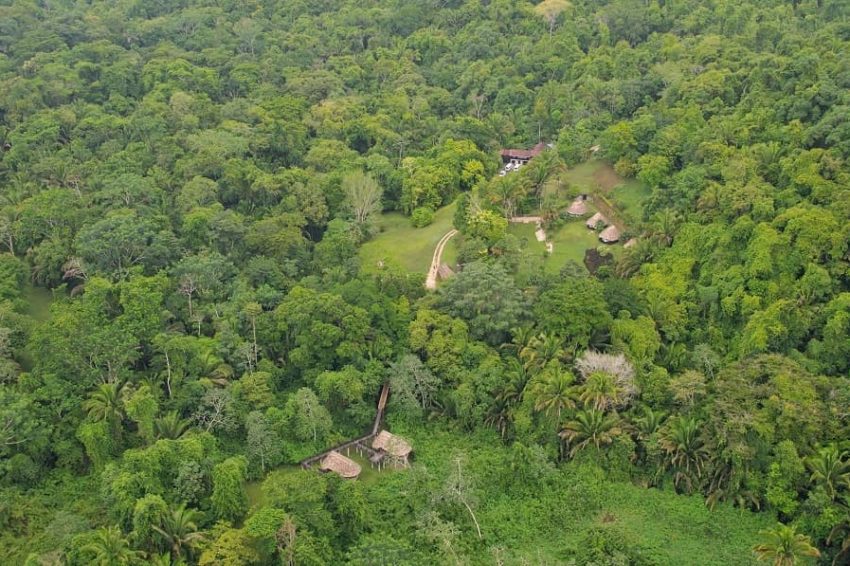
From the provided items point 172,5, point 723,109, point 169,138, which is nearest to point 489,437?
point 723,109

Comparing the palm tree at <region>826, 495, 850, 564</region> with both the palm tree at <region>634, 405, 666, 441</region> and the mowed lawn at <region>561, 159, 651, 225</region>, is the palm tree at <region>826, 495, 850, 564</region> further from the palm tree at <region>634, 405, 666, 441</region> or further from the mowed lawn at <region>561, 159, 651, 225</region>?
the mowed lawn at <region>561, 159, 651, 225</region>

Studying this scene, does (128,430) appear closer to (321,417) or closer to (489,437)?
(321,417)

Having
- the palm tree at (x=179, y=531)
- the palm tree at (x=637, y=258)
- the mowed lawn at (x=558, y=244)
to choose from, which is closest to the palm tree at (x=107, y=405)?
the palm tree at (x=179, y=531)

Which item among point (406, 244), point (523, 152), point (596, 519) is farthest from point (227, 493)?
point (523, 152)

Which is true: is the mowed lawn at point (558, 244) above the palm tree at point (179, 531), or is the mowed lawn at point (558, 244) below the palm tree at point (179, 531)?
above

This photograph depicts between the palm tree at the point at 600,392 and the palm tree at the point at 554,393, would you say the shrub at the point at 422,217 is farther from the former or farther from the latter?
the palm tree at the point at 600,392
